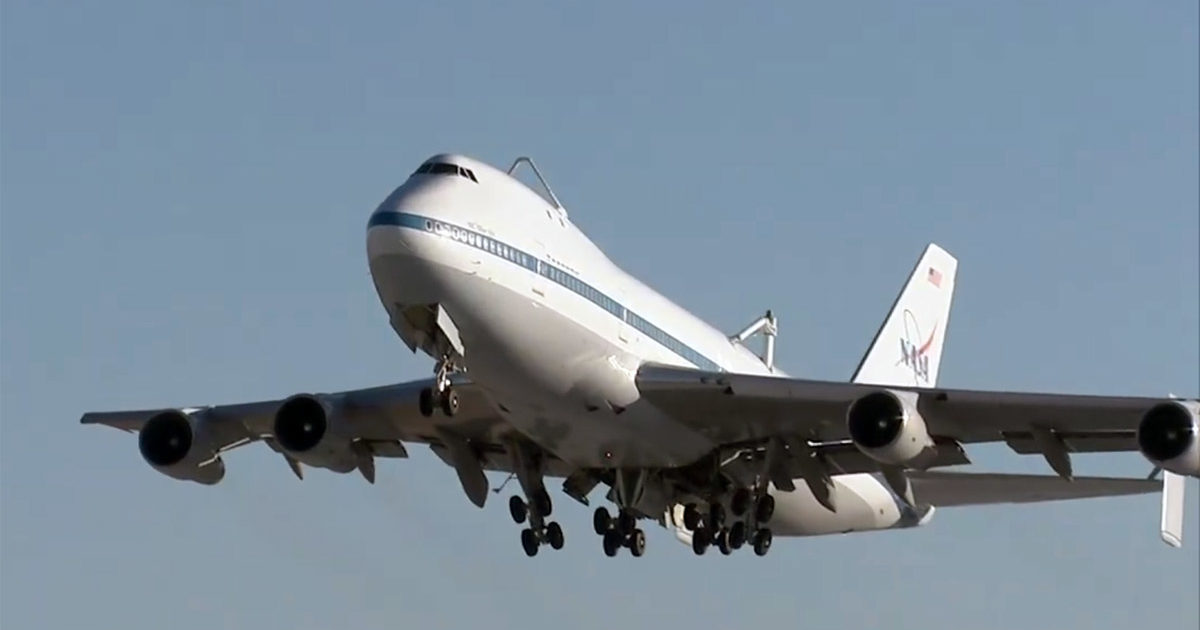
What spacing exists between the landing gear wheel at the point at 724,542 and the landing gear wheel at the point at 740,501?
26.4 inches

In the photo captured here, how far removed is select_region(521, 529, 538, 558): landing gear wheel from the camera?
149 feet

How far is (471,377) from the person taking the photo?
132ft

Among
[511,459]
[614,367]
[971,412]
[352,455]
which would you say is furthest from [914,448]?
[352,455]

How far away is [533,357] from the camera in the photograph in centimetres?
3981

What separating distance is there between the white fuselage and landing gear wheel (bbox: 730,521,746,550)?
2648 millimetres

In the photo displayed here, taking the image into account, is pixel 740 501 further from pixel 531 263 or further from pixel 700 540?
pixel 531 263

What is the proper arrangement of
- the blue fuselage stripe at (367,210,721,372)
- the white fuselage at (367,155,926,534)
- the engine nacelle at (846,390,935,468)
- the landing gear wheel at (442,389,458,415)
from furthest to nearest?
the engine nacelle at (846,390,935,468) < the landing gear wheel at (442,389,458,415) < the white fuselage at (367,155,926,534) < the blue fuselage stripe at (367,210,721,372)

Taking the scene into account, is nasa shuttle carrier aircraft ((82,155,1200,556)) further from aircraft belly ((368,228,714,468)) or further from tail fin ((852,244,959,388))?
tail fin ((852,244,959,388))

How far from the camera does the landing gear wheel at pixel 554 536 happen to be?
149ft

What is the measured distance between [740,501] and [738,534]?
2.47 ft

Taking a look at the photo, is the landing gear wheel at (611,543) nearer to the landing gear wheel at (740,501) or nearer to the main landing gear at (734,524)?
the main landing gear at (734,524)

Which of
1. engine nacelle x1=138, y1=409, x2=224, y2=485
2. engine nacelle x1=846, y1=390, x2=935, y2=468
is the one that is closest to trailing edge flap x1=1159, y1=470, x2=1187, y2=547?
engine nacelle x1=846, y1=390, x2=935, y2=468

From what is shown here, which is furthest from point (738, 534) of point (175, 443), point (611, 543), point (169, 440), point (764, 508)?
point (169, 440)

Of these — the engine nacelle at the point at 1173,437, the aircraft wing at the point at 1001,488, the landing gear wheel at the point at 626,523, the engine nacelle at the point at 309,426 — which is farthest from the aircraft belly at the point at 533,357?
the engine nacelle at the point at 1173,437
